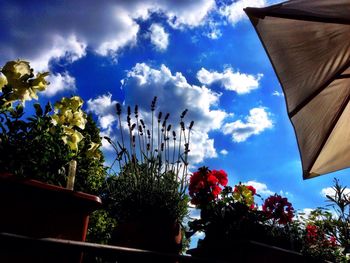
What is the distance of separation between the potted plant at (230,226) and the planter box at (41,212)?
1482mm

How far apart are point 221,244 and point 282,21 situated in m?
1.70

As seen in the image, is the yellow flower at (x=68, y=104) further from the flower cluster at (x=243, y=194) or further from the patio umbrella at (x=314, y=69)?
the flower cluster at (x=243, y=194)

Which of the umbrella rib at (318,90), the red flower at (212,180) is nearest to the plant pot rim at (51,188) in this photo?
the red flower at (212,180)

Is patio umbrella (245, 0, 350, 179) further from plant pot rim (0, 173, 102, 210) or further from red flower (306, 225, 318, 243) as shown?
plant pot rim (0, 173, 102, 210)

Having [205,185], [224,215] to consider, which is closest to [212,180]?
[205,185]

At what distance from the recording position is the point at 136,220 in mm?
2277

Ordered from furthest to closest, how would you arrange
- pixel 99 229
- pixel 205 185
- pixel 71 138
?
pixel 99 229 → pixel 205 185 → pixel 71 138

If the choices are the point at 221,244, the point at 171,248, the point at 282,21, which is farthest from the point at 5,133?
the point at 282,21

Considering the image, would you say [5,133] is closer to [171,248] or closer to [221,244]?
[171,248]

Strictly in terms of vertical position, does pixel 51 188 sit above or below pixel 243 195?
below

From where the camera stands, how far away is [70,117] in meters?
1.79

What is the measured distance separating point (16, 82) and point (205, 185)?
6.55 ft

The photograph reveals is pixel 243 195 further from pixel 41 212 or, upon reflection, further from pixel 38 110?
pixel 41 212

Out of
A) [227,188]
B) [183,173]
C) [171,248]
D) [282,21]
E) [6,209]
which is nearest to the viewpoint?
[6,209]
